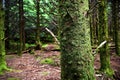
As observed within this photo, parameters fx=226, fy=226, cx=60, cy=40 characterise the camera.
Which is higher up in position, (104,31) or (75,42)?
(75,42)

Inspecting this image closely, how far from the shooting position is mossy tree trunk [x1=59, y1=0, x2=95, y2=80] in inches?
94.7

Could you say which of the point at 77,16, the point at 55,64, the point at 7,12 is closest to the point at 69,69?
the point at 77,16

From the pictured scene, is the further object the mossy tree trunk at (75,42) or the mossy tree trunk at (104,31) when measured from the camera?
the mossy tree trunk at (104,31)

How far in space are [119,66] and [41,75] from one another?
594cm

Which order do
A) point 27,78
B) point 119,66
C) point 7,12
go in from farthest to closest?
1. point 7,12
2. point 119,66
3. point 27,78

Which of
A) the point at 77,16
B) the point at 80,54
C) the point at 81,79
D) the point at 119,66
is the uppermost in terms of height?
the point at 77,16

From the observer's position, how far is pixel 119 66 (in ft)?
45.2

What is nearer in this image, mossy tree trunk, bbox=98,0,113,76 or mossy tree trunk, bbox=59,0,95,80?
mossy tree trunk, bbox=59,0,95,80

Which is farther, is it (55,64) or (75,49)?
(55,64)

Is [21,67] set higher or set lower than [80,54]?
lower

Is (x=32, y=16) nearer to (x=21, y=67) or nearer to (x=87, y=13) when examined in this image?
(x=21, y=67)

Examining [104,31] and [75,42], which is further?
[104,31]

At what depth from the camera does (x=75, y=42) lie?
7.90 ft

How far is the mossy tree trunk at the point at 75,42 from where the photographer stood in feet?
7.89
